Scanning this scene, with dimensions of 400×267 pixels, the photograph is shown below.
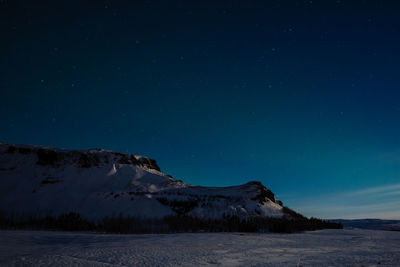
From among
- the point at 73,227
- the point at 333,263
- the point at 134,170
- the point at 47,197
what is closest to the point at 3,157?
the point at 47,197

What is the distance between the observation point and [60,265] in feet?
18.5

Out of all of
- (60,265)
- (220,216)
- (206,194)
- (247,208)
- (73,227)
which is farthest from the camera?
(206,194)

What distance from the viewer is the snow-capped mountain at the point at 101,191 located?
34281 millimetres

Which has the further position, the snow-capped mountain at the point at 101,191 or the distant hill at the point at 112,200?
the snow-capped mountain at the point at 101,191

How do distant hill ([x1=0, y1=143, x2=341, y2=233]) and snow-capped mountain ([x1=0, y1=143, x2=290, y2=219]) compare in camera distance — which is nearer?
distant hill ([x1=0, y1=143, x2=341, y2=233])

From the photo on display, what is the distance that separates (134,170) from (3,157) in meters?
25.0

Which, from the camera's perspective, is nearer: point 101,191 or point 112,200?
point 112,200

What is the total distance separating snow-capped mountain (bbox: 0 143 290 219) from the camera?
112ft

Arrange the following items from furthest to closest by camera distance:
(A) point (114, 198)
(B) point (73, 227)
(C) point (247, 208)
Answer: (A) point (114, 198) < (C) point (247, 208) < (B) point (73, 227)

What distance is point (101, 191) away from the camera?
43156 mm

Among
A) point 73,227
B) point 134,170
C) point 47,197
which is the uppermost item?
point 134,170

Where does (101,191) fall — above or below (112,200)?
above

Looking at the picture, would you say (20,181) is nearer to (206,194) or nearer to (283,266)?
(206,194)

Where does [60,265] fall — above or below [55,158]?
below
